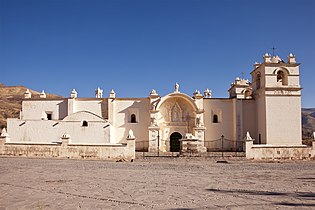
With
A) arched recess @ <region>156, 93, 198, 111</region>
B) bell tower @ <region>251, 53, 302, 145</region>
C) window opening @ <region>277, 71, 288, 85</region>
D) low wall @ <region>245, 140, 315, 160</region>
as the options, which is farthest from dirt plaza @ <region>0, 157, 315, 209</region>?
window opening @ <region>277, 71, 288, 85</region>

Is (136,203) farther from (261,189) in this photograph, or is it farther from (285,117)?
(285,117)

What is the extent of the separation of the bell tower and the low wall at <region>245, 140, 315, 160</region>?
196 inches

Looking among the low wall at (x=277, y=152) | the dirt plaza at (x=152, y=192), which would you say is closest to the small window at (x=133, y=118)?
the low wall at (x=277, y=152)

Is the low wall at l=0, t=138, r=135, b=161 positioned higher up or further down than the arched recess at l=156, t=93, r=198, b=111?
further down

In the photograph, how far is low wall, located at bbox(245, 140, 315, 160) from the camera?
18078 millimetres

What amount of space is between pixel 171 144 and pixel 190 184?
57.4ft

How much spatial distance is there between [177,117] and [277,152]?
10.3 meters

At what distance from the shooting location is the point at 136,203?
666 centimetres

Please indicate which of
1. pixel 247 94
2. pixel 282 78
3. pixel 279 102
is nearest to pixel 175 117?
pixel 279 102

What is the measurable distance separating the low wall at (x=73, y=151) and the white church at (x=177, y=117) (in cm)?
450

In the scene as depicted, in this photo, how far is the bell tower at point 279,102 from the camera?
23.7 m

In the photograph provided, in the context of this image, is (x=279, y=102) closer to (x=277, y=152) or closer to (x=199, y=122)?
(x=199, y=122)

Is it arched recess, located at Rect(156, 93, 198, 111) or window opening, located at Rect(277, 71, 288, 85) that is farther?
arched recess, located at Rect(156, 93, 198, 111)

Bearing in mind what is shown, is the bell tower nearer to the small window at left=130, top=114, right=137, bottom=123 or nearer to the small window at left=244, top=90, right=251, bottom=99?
the small window at left=244, top=90, right=251, bottom=99
